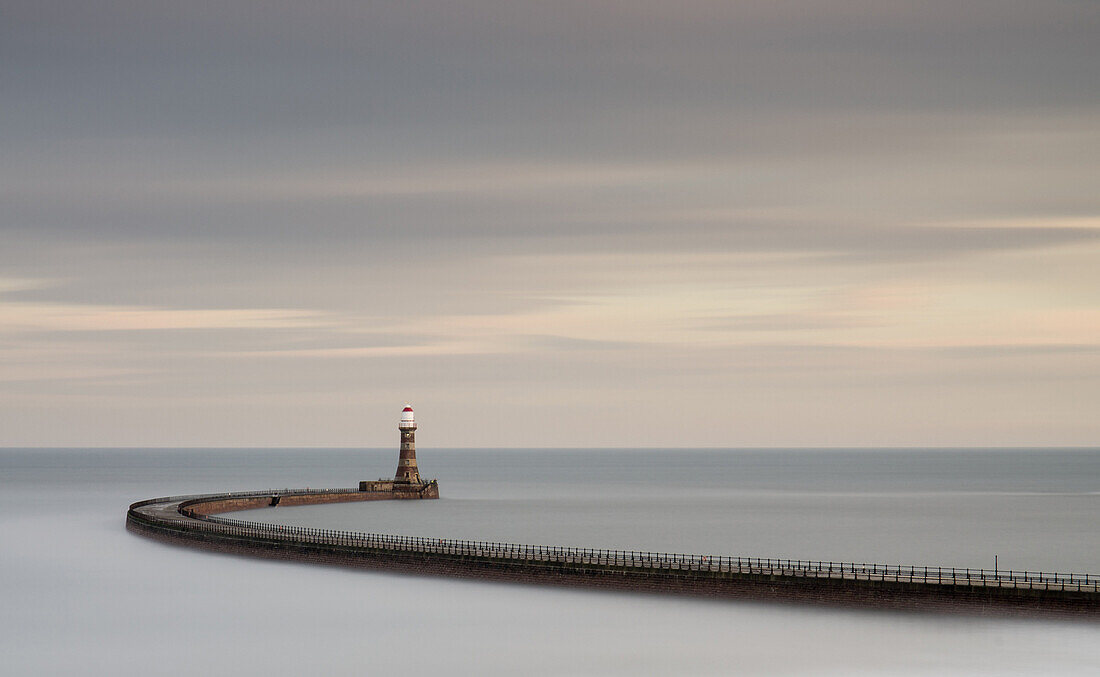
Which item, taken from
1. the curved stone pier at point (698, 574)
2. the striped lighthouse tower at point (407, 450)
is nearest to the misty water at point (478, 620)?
the curved stone pier at point (698, 574)

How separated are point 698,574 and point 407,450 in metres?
77.0

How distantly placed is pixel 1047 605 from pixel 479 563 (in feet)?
93.1

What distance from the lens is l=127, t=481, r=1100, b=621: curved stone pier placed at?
1998 inches

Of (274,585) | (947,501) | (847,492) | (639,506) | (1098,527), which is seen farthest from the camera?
(847,492)

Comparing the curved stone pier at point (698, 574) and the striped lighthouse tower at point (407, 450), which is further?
the striped lighthouse tower at point (407, 450)

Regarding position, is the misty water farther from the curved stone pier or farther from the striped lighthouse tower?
the striped lighthouse tower

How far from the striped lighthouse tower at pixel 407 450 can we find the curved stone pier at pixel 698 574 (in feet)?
116

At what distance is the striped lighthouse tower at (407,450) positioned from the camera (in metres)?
127

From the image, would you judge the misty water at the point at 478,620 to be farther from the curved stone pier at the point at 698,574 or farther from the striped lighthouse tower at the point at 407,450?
the striped lighthouse tower at the point at 407,450

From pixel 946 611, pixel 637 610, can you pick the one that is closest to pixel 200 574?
pixel 637 610

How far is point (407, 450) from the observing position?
133 metres

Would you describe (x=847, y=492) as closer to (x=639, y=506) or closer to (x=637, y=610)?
(x=639, y=506)

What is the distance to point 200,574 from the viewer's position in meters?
69.9

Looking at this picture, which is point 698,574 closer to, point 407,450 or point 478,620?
point 478,620
